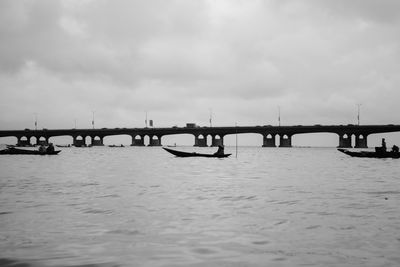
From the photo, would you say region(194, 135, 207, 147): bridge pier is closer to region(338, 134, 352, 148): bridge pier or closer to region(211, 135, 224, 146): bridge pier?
region(211, 135, 224, 146): bridge pier

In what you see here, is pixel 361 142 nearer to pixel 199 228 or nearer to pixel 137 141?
pixel 137 141

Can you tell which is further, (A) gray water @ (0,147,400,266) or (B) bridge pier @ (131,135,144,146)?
(B) bridge pier @ (131,135,144,146)

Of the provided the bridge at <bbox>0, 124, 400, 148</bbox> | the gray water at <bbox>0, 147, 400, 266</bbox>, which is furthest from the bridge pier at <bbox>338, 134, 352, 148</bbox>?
the gray water at <bbox>0, 147, 400, 266</bbox>

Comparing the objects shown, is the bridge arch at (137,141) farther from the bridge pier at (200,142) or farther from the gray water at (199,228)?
the gray water at (199,228)

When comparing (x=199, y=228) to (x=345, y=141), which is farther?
(x=345, y=141)

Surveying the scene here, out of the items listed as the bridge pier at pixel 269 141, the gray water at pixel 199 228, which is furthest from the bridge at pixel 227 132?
the gray water at pixel 199 228

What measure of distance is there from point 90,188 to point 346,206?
1400 cm

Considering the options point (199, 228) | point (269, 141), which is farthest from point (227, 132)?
point (199, 228)

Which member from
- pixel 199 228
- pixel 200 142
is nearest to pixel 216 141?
pixel 200 142

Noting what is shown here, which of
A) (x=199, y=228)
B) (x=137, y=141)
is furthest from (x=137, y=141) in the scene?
(x=199, y=228)

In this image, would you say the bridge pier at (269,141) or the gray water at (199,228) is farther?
the bridge pier at (269,141)

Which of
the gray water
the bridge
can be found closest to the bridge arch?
the bridge

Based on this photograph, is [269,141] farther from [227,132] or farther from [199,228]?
[199,228]

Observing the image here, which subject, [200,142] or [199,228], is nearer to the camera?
[199,228]
